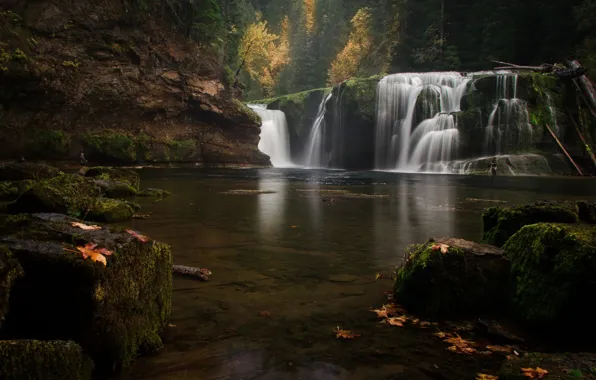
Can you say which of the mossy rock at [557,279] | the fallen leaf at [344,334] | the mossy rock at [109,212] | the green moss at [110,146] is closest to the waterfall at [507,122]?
the green moss at [110,146]

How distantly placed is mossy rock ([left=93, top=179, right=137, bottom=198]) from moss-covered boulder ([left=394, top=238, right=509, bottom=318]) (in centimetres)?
971

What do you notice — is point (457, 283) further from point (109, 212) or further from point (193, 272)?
point (109, 212)

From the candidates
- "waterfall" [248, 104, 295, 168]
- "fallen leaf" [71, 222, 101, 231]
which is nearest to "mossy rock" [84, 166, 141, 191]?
"fallen leaf" [71, 222, 101, 231]

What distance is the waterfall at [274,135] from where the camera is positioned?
153ft

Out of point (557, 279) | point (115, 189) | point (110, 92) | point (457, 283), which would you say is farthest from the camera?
point (110, 92)

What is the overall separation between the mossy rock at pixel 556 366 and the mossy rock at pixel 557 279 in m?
0.62

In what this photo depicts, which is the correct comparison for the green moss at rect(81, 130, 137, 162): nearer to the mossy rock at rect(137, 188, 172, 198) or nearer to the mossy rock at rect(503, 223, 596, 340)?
the mossy rock at rect(137, 188, 172, 198)

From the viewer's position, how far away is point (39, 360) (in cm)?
210

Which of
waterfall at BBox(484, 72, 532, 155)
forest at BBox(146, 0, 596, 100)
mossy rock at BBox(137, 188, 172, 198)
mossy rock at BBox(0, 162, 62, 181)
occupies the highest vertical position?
forest at BBox(146, 0, 596, 100)

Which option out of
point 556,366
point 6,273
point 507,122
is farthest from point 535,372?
point 507,122

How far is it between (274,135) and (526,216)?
139ft

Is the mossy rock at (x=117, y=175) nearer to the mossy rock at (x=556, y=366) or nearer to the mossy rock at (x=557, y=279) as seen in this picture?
the mossy rock at (x=557, y=279)

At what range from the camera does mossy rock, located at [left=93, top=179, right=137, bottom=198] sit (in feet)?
38.3

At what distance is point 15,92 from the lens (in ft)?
84.9
